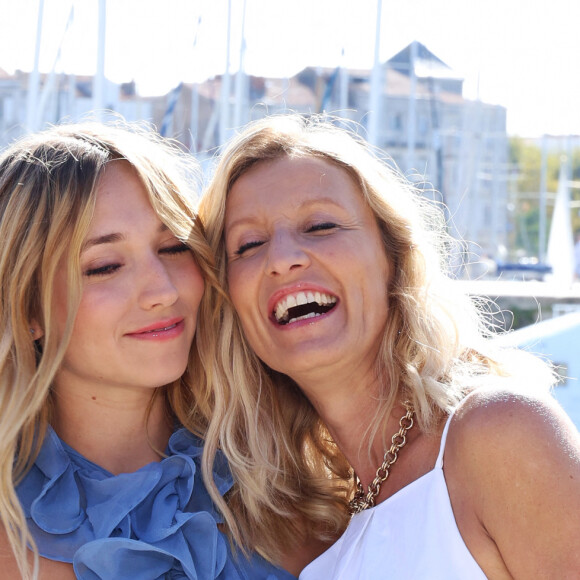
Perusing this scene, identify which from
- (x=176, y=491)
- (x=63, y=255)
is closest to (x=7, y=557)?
(x=176, y=491)

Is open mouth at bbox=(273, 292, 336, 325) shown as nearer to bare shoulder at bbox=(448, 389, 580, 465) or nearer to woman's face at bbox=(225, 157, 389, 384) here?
woman's face at bbox=(225, 157, 389, 384)

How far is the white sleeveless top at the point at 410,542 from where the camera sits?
2.05 metres

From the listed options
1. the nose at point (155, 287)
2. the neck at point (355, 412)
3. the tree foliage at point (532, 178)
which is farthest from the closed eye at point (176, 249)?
the tree foliage at point (532, 178)

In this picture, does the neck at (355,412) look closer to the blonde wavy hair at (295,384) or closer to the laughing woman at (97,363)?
the blonde wavy hair at (295,384)

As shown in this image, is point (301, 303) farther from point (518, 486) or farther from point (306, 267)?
point (518, 486)

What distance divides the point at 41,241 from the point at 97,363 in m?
0.42

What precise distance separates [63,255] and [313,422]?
42.7 inches

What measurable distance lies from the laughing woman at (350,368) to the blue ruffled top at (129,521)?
0.13m

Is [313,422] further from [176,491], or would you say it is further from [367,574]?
[367,574]

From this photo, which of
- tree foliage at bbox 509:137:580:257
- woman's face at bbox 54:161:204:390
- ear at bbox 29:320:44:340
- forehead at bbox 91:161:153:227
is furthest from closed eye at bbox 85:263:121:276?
tree foliage at bbox 509:137:580:257

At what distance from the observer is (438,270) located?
9.03 feet

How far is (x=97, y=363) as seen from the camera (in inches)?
101

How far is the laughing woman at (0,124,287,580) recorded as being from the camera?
A: 2369 mm

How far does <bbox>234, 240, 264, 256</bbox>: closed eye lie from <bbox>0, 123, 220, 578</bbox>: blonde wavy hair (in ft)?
0.37
